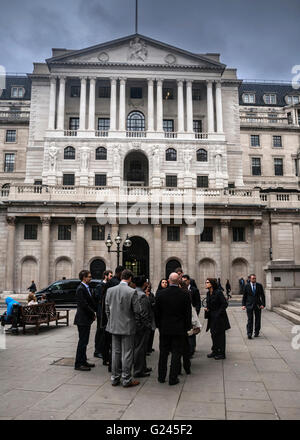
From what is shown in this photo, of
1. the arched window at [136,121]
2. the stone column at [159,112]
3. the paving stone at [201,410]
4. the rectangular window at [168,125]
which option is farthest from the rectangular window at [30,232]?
the paving stone at [201,410]

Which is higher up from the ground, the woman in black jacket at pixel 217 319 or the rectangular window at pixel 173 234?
the rectangular window at pixel 173 234

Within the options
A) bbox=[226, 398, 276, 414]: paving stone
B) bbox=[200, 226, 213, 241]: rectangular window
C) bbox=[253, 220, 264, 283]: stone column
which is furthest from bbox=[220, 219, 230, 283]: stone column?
bbox=[226, 398, 276, 414]: paving stone

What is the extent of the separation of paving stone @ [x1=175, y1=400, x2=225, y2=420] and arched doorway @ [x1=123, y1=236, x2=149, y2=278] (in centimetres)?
2840

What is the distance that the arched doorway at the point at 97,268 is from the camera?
A: 33.2m

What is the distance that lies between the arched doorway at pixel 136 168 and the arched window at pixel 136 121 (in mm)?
3440

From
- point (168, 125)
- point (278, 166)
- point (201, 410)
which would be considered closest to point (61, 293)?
point (201, 410)

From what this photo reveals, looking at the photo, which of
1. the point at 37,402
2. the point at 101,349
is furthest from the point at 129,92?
the point at 37,402

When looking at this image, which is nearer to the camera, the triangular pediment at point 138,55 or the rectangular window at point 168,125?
the triangular pediment at point 138,55

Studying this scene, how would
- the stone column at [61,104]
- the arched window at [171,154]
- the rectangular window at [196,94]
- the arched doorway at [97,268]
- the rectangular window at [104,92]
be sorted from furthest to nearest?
the rectangular window at [196,94]
the rectangular window at [104,92]
the stone column at [61,104]
the arched window at [171,154]
the arched doorway at [97,268]

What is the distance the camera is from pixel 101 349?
9.44 meters

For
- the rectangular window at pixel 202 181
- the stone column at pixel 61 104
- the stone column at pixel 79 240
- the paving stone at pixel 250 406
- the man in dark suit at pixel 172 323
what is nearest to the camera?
the paving stone at pixel 250 406

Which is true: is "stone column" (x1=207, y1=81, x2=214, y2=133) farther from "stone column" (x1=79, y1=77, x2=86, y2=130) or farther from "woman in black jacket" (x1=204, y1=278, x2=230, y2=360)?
"woman in black jacket" (x1=204, y1=278, x2=230, y2=360)

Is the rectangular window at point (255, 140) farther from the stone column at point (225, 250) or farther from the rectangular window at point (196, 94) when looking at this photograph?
the stone column at point (225, 250)

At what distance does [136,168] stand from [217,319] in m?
35.8
